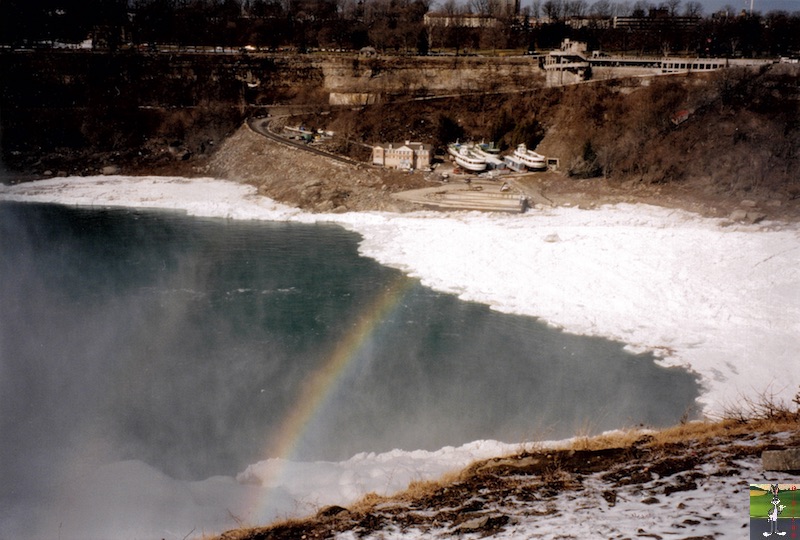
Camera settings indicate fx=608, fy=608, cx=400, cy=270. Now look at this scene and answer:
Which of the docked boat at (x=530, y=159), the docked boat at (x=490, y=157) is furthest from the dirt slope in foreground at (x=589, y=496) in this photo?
the docked boat at (x=490, y=157)

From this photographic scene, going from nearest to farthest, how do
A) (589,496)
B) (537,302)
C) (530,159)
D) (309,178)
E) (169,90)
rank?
(589,496) → (537,302) → (309,178) → (530,159) → (169,90)

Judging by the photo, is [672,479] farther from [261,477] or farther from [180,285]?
[180,285]

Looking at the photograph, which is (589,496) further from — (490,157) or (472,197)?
(490,157)

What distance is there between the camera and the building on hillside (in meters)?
26.8

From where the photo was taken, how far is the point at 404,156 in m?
26.9

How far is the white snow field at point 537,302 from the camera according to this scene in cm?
715

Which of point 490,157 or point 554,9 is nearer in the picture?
point 490,157

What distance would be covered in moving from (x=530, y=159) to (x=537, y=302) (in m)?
12.9

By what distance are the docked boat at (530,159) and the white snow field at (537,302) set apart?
5114mm

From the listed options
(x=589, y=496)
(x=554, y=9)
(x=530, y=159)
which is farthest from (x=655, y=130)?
(x=554, y=9)

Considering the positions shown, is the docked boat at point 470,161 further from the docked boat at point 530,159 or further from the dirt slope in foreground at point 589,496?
the dirt slope in foreground at point 589,496

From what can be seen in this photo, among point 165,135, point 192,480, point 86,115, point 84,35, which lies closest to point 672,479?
point 192,480

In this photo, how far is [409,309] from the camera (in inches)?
568

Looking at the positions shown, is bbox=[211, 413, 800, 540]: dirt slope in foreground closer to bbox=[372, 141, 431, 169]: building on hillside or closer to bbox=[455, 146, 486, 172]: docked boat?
bbox=[455, 146, 486, 172]: docked boat
